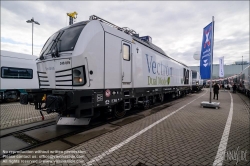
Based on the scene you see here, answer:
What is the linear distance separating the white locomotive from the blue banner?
19.0 ft

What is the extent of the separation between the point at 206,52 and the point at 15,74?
15.0 metres

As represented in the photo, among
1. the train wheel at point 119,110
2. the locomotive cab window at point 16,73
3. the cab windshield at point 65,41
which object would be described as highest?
the cab windshield at point 65,41

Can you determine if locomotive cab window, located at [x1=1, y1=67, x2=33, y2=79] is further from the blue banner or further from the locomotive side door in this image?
the blue banner

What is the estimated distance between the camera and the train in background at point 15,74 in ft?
39.1

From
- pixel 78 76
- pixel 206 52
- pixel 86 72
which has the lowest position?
pixel 78 76

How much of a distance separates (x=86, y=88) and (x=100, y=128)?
175 centimetres

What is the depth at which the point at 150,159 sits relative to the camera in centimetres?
331

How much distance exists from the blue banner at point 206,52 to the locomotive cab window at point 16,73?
14.5m

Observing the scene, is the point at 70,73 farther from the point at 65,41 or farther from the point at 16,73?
the point at 16,73

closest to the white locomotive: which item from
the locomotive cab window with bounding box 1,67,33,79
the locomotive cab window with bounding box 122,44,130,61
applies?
the locomotive cab window with bounding box 122,44,130,61

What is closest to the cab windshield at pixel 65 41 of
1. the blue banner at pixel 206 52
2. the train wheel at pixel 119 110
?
the train wheel at pixel 119 110

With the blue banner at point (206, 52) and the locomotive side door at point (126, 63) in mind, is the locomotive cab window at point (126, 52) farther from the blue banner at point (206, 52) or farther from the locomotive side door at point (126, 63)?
the blue banner at point (206, 52)

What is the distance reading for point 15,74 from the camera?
12.7 m

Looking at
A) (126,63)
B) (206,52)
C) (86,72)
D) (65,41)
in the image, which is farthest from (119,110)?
(206,52)
